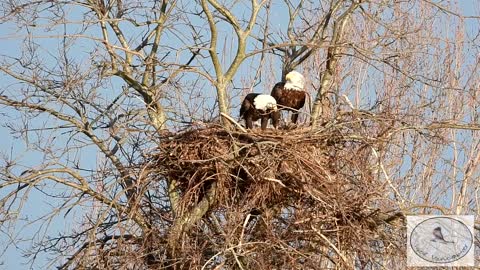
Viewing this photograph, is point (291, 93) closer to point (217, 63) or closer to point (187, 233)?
point (217, 63)

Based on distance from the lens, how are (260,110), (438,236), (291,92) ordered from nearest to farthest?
(260,110)
(291,92)
(438,236)

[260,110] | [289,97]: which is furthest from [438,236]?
[260,110]

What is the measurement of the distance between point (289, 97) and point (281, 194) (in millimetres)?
1231

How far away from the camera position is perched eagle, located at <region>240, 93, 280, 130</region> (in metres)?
7.65

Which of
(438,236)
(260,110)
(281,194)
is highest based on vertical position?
(260,110)

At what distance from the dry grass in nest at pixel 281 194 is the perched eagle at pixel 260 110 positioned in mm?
793

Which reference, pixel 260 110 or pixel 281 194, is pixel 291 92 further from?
pixel 281 194

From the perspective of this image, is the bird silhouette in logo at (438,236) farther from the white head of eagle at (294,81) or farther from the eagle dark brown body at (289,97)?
the white head of eagle at (294,81)

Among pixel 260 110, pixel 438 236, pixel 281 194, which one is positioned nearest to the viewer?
pixel 281 194

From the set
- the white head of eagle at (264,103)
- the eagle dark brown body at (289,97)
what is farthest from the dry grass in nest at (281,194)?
the eagle dark brown body at (289,97)

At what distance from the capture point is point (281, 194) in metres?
6.77

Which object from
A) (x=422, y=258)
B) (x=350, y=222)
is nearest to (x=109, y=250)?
(x=350, y=222)

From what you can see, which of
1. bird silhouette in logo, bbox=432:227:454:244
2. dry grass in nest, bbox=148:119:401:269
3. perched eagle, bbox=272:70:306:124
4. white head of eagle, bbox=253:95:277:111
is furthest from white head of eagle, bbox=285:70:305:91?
bird silhouette in logo, bbox=432:227:454:244

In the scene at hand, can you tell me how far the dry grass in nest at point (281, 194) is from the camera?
6.51 meters
